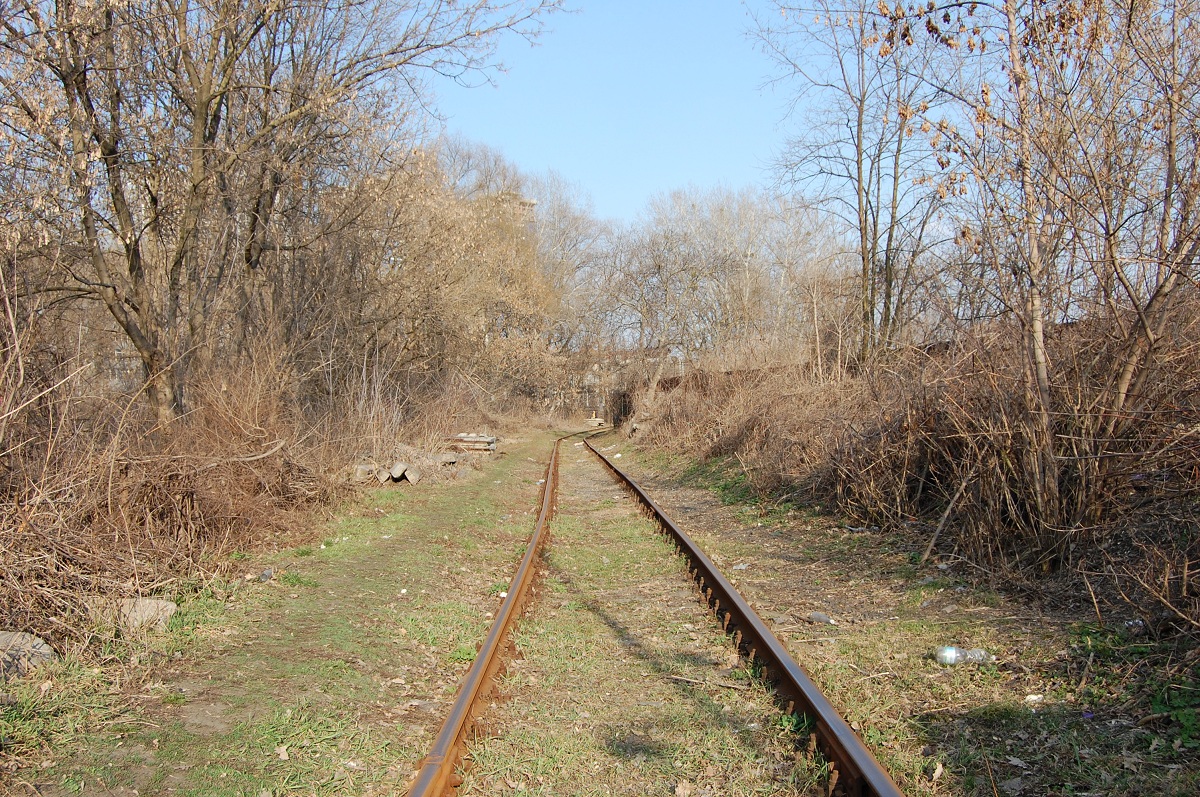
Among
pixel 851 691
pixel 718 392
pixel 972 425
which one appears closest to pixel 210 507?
pixel 851 691

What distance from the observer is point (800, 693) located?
181 inches

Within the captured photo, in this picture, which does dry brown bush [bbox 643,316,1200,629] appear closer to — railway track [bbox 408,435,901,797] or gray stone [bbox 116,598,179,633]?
railway track [bbox 408,435,901,797]

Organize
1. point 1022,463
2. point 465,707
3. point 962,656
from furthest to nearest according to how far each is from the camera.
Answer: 1. point 1022,463
2. point 962,656
3. point 465,707

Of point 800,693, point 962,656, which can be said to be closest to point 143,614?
point 800,693

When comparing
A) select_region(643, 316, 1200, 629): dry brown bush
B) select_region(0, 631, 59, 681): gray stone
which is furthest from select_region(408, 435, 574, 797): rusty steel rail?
select_region(643, 316, 1200, 629): dry brown bush

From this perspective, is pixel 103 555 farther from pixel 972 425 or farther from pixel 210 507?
pixel 972 425

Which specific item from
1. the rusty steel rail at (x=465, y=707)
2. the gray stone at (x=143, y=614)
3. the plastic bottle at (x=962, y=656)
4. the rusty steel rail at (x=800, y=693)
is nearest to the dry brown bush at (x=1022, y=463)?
the plastic bottle at (x=962, y=656)

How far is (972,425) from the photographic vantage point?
25.7 feet

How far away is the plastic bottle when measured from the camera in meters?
5.19

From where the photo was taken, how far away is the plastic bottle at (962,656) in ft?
17.0

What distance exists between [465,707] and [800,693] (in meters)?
1.83

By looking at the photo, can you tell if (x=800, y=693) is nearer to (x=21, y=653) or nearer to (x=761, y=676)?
(x=761, y=676)

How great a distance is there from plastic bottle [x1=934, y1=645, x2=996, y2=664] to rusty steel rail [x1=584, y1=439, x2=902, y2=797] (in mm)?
960

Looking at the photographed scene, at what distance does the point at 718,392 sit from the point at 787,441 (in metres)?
8.26
